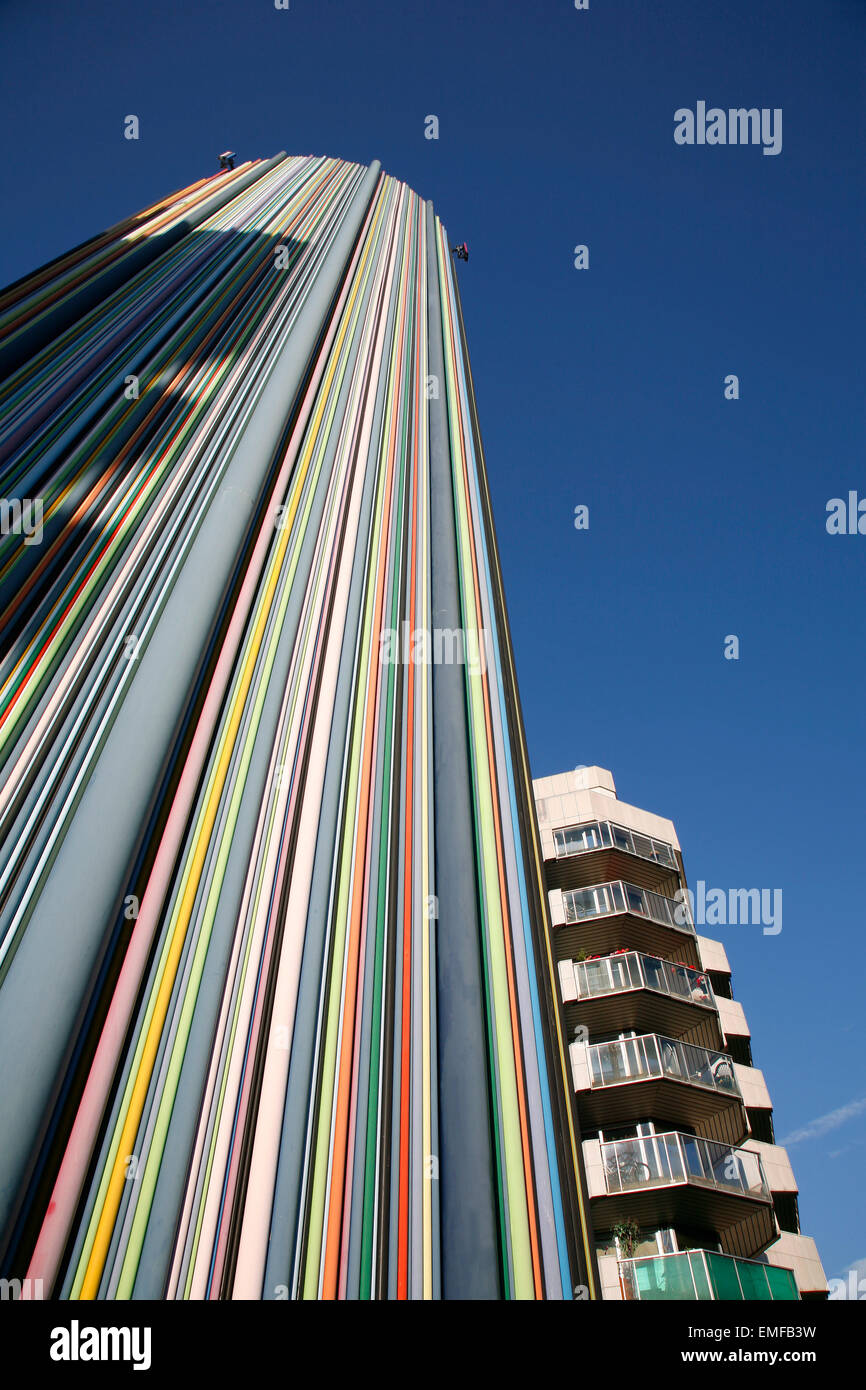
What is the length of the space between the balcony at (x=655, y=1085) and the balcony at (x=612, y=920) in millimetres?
1883

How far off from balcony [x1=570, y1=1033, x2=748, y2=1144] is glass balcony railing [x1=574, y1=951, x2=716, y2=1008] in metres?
0.79

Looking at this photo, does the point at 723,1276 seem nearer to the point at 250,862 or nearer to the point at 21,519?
the point at 250,862

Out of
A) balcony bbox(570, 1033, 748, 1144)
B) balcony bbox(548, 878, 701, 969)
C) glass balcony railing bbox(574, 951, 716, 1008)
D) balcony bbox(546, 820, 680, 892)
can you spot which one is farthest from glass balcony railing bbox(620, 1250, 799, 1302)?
balcony bbox(546, 820, 680, 892)

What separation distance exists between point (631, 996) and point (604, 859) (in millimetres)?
2757

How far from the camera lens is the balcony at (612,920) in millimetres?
14172

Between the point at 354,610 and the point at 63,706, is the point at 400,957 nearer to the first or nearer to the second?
the point at 63,706


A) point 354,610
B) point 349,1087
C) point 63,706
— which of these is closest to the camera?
point 349,1087

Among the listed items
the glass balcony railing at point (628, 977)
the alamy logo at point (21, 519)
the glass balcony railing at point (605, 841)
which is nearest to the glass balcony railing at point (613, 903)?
the glass balcony railing at point (605, 841)

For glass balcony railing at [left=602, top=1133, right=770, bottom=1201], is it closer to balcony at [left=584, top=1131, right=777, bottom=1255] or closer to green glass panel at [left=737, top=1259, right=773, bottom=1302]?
balcony at [left=584, top=1131, right=777, bottom=1255]

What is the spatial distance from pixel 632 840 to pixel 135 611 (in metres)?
14.7

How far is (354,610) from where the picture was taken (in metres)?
2.31
